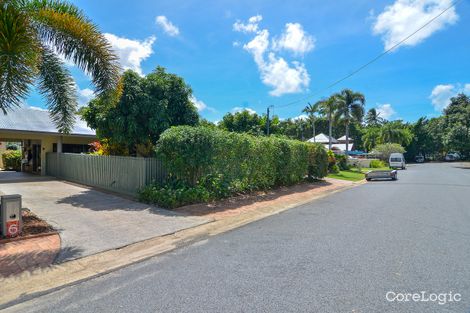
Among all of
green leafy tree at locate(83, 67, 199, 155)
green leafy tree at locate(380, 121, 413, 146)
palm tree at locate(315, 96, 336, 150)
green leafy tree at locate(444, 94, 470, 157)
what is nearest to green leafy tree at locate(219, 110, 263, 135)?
green leafy tree at locate(83, 67, 199, 155)

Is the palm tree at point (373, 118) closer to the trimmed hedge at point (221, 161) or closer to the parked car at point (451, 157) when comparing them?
the parked car at point (451, 157)

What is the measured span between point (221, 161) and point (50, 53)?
6.16 m

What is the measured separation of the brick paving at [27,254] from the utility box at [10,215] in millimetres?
306

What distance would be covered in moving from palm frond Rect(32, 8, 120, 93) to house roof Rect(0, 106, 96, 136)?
9.46 meters

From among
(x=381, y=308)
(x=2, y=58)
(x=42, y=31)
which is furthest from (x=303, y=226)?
(x=42, y=31)

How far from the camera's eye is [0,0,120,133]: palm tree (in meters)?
5.39

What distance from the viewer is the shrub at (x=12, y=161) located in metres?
23.7

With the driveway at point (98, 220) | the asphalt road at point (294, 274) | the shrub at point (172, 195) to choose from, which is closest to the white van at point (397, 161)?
the asphalt road at point (294, 274)

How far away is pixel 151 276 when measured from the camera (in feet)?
14.8

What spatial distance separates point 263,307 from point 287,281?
0.83m

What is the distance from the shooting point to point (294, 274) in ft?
14.8

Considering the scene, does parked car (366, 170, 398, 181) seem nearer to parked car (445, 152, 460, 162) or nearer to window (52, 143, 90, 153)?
window (52, 143, 90, 153)

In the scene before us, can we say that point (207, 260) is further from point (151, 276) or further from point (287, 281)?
point (287, 281)

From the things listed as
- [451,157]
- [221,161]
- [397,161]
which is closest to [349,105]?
[397,161]
